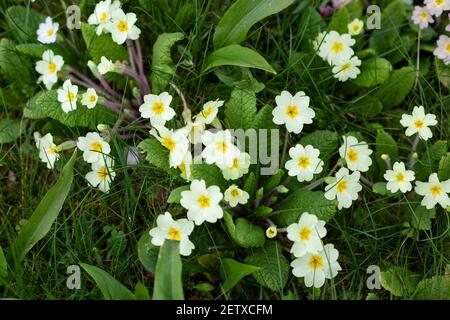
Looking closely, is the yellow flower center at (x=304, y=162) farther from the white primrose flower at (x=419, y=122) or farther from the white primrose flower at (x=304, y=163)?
the white primrose flower at (x=419, y=122)

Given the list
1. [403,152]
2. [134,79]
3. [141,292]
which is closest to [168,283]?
[141,292]

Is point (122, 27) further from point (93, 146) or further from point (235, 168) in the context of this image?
point (235, 168)

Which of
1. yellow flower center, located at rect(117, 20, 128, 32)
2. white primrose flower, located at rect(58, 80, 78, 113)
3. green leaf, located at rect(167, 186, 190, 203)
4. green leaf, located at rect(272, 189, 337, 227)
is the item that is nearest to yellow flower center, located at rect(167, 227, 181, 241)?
green leaf, located at rect(167, 186, 190, 203)

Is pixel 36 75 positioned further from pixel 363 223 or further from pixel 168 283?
pixel 363 223

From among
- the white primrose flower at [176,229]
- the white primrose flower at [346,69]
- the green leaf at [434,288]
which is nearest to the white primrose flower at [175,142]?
the white primrose flower at [176,229]

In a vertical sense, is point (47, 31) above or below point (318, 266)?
above

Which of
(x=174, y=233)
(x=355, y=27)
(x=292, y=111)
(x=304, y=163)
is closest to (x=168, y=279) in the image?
(x=174, y=233)
